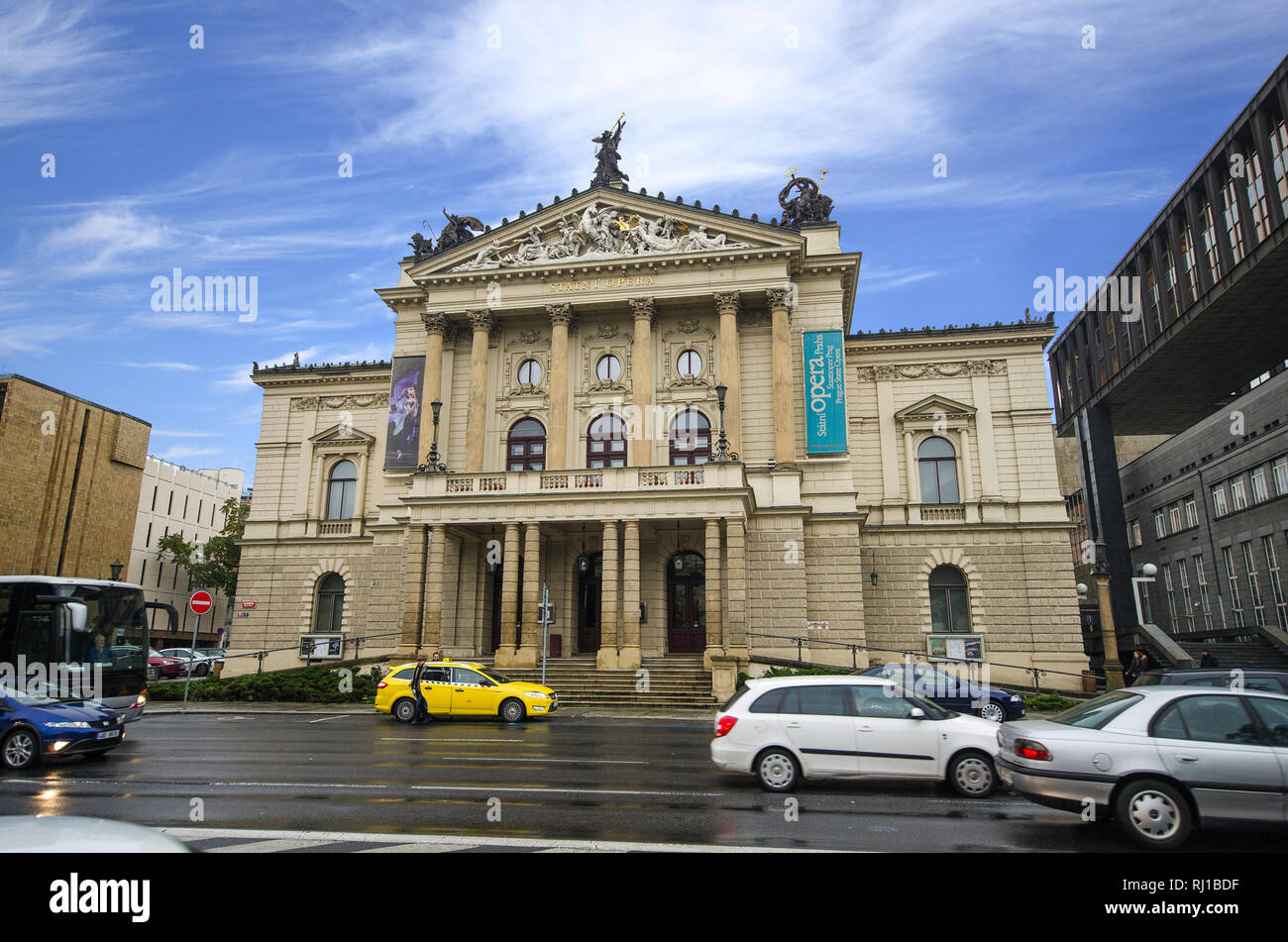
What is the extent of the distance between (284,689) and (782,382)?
21135 mm

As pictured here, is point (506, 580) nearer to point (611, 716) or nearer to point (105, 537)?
point (611, 716)

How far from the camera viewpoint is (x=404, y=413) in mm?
35031

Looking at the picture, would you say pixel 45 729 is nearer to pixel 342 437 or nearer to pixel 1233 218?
pixel 342 437

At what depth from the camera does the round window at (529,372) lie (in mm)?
35406

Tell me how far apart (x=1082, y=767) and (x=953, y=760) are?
300cm

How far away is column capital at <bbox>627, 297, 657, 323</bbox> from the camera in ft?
109

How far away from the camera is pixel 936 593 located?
33062 millimetres

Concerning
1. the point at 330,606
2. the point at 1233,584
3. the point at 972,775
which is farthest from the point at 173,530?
the point at 1233,584

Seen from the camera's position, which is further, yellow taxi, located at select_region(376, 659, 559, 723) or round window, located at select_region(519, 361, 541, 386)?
round window, located at select_region(519, 361, 541, 386)

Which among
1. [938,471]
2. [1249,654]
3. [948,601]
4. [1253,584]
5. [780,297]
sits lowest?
[1249,654]

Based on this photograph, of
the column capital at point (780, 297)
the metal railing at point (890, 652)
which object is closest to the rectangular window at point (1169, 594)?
the metal railing at point (890, 652)

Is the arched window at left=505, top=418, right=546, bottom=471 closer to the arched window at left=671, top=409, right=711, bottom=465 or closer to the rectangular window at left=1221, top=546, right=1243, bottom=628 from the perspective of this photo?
the arched window at left=671, top=409, right=711, bottom=465

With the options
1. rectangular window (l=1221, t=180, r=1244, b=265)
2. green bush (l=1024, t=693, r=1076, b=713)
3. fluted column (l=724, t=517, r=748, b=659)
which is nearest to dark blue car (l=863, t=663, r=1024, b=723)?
green bush (l=1024, t=693, r=1076, b=713)

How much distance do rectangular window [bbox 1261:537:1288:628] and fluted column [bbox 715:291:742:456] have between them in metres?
25.0
